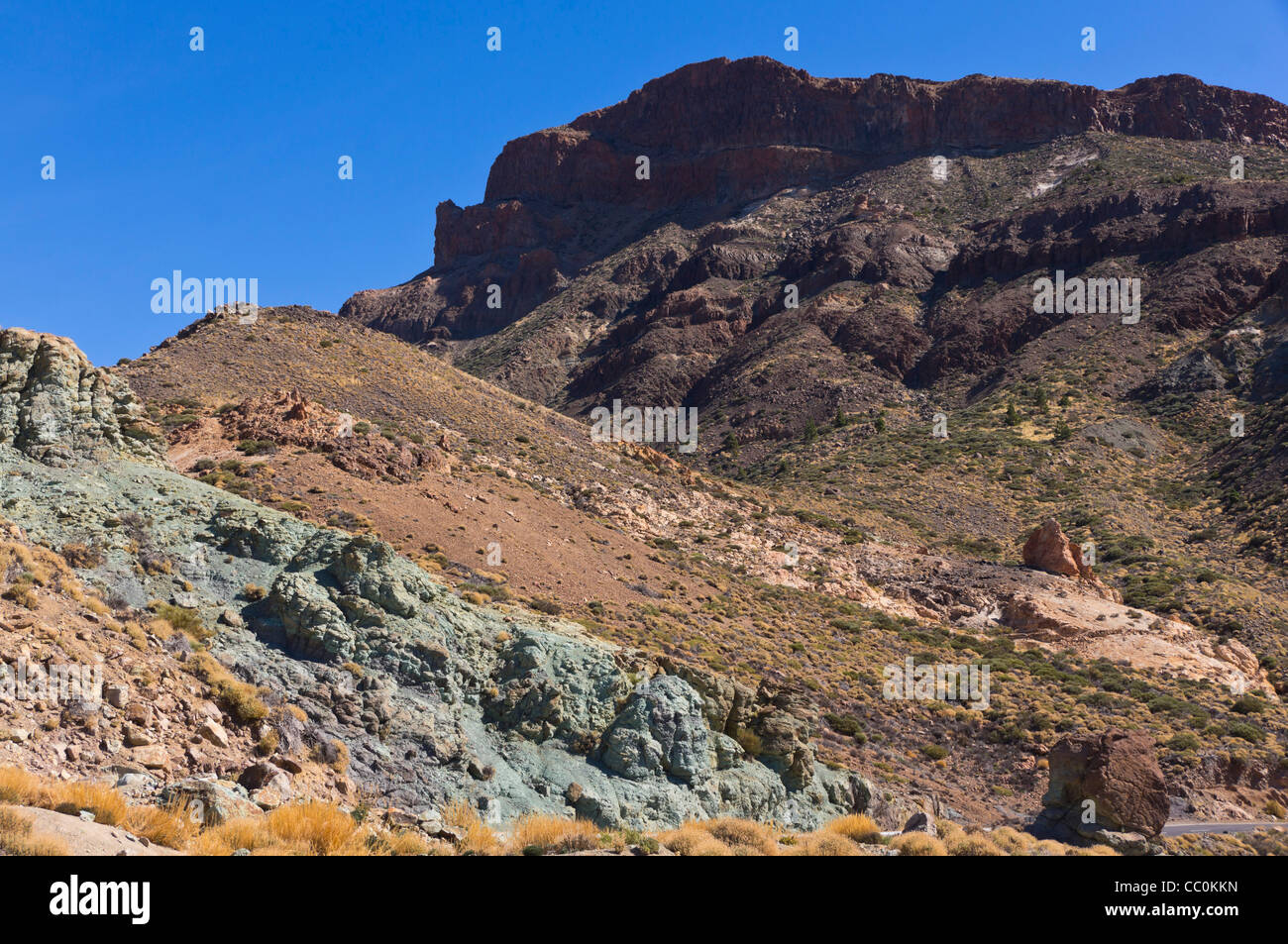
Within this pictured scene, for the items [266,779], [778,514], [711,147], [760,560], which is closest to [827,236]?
[711,147]

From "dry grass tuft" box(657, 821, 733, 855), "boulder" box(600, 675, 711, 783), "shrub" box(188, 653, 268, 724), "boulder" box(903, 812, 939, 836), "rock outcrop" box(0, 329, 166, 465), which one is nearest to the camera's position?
"dry grass tuft" box(657, 821, 733, 855)

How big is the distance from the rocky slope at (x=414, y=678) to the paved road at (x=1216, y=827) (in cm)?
815

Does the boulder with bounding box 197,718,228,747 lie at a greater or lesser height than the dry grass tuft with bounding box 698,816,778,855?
greater

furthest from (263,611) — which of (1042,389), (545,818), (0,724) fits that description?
(1042,389)

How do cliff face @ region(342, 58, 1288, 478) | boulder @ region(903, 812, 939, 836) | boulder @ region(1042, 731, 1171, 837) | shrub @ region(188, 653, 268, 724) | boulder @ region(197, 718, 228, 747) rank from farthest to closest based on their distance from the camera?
cliff face @ region(342, 58, 1288, 478) < boulder @ region(1042, 731, 1171, 837) < boulder @ region(903, 812, 939, 836) < shrub @ region(188, 653, 268, 724) < boulder @ region(197, 718, 228, 747)

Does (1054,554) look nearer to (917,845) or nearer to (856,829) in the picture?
(856,829)

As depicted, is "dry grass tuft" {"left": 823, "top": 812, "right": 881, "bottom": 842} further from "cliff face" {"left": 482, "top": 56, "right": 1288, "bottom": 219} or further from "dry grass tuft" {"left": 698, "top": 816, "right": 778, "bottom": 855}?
"cliff face" {"left": 482, "top": 56, "right": 1288, "bottom": 219}

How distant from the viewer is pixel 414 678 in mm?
13617

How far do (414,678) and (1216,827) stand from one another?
18.7 metres

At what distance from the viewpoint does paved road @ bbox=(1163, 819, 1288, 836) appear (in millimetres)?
18844

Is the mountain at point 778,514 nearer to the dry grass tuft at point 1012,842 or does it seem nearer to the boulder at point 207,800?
the boulder at point 207,800

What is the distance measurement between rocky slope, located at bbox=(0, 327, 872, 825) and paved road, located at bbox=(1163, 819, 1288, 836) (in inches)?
321

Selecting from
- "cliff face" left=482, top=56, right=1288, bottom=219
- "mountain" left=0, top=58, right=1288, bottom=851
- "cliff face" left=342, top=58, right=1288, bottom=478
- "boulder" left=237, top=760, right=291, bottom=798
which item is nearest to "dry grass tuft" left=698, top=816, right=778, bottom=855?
"mountain" left=0, top=58, right=1288, bottom=851
